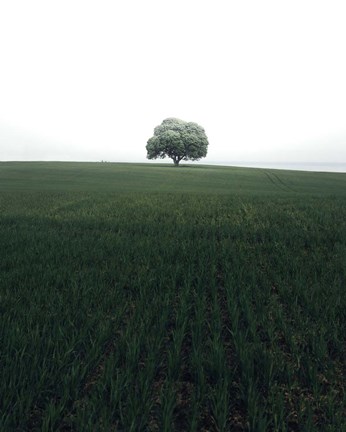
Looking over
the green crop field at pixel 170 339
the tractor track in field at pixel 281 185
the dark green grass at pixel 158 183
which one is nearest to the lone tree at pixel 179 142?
the dark green grass at pixel 158 183

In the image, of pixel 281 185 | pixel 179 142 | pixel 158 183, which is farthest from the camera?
pixel 179 142

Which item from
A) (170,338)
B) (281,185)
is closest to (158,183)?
(281,185)

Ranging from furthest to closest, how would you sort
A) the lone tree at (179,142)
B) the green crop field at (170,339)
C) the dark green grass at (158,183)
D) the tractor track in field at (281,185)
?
the lone tree at (179,142)
the tractor track in field at (281,185)
the dark green grass at (158,183)
the green crop field at (170,339)

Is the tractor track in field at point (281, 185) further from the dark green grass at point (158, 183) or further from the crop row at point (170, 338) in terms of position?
the crop row at point (170, 338)

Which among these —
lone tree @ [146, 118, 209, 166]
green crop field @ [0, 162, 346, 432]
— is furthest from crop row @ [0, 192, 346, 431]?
lone tree @ [146, 118, 209, 166]

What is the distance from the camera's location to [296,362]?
280 centimetres

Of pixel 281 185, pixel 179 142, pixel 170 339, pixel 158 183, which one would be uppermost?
pixel 179 142

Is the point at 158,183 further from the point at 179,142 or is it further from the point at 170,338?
the point at 170,338

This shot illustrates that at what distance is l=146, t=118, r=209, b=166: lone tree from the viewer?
197 ft

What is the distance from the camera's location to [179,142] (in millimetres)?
60250

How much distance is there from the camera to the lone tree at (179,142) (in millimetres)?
60188

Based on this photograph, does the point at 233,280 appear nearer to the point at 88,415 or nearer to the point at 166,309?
the point at 166,309

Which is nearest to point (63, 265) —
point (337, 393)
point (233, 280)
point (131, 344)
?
point (131, 344)

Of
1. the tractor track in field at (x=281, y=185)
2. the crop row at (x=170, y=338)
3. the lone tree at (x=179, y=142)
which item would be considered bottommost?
the crop row at (x=170, y=338)
